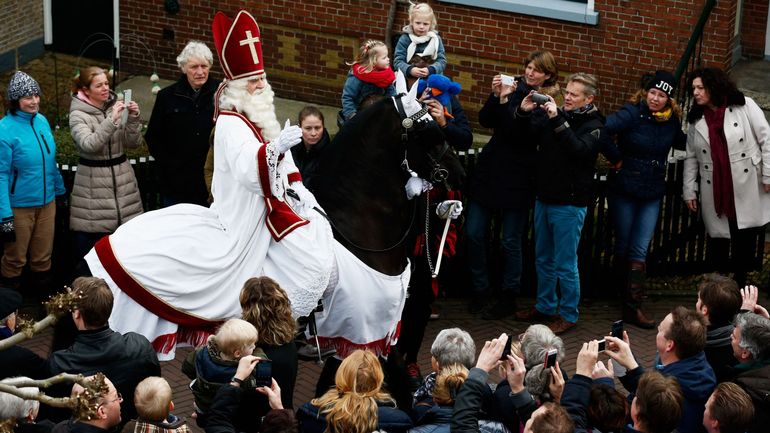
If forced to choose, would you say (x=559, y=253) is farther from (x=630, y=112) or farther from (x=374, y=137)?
(x=374, y=137)

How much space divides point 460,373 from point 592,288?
465 cm

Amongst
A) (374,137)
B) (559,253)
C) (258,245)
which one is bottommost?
(559,253)

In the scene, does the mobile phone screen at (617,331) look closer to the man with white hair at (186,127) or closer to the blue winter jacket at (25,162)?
the man with white hair at (186,127)

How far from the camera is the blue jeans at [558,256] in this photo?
9.59 meters

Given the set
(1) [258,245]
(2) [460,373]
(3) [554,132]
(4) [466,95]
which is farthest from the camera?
(4) [466,95]

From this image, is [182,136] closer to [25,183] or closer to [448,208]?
[25,183]

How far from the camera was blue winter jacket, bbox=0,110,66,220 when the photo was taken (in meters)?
9.09

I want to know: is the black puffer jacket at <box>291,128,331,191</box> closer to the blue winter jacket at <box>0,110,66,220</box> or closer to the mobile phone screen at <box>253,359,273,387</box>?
the blue winter jacket at <box>0,110,66,220</box>

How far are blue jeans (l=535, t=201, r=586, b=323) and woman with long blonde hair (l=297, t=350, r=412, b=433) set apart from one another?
154 inches

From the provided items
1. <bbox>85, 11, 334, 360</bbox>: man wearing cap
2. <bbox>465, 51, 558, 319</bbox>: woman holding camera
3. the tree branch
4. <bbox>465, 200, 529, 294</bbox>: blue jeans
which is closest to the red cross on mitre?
<bbox>85, 11, 334, 360</bbox>: man wearing cap

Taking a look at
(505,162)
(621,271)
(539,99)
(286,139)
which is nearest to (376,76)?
(505,162)

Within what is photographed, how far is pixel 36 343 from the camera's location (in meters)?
9.38

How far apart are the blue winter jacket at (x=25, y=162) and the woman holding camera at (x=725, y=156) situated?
519 centimetres

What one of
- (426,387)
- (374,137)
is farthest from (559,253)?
(426,387)
